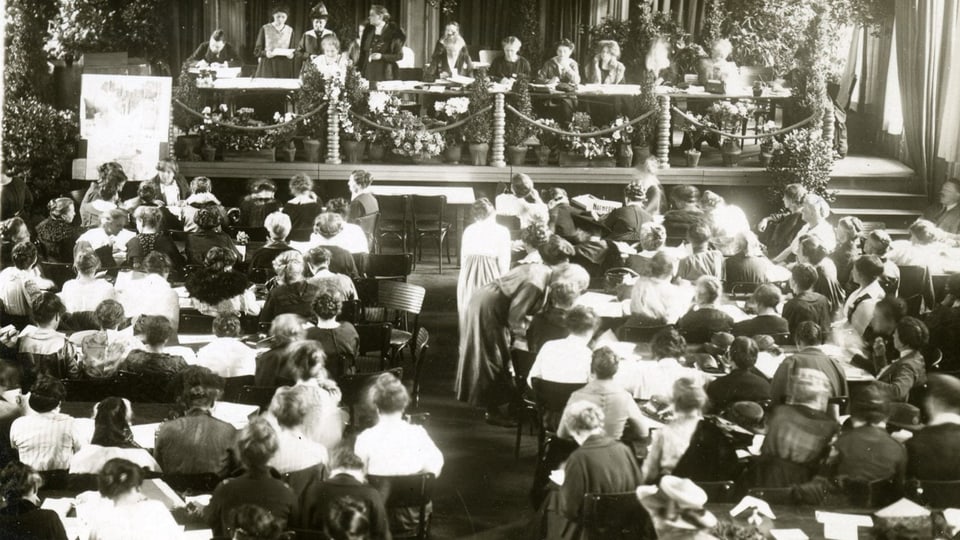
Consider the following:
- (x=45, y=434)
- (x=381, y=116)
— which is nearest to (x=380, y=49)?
(x=381, y=116)

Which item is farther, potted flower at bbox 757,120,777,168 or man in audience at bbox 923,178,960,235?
potted flower at bbox 757,120,777,168

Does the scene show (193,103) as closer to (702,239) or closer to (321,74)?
(321,74)

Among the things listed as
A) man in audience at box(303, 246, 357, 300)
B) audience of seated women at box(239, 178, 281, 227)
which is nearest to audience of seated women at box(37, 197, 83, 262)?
audience of seated women at box(239, 178, 281, 227)

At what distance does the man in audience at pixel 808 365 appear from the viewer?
21.1ft

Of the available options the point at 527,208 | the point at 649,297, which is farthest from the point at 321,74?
the point at 649,297

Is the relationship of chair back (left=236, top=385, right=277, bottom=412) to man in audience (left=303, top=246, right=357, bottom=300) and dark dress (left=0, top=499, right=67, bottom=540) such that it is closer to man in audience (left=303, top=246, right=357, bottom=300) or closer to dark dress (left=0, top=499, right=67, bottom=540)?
man in audience (left=303, top=246, right=357, bottom=300)

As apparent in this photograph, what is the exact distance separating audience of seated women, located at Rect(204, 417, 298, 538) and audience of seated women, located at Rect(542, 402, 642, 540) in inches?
46.4

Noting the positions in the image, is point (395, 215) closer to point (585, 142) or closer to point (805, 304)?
point (585, 142)

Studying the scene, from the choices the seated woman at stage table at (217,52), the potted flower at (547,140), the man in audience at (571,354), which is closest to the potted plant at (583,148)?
the potted flower at (547,140)

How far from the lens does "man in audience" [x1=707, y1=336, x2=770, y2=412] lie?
6398 millimetres

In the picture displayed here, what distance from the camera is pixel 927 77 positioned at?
14.7 meters

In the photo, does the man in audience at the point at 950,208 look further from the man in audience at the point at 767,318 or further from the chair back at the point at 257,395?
the chair back at the point at 257,395

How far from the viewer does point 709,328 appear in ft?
24.6

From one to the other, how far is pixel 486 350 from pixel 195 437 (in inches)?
124
